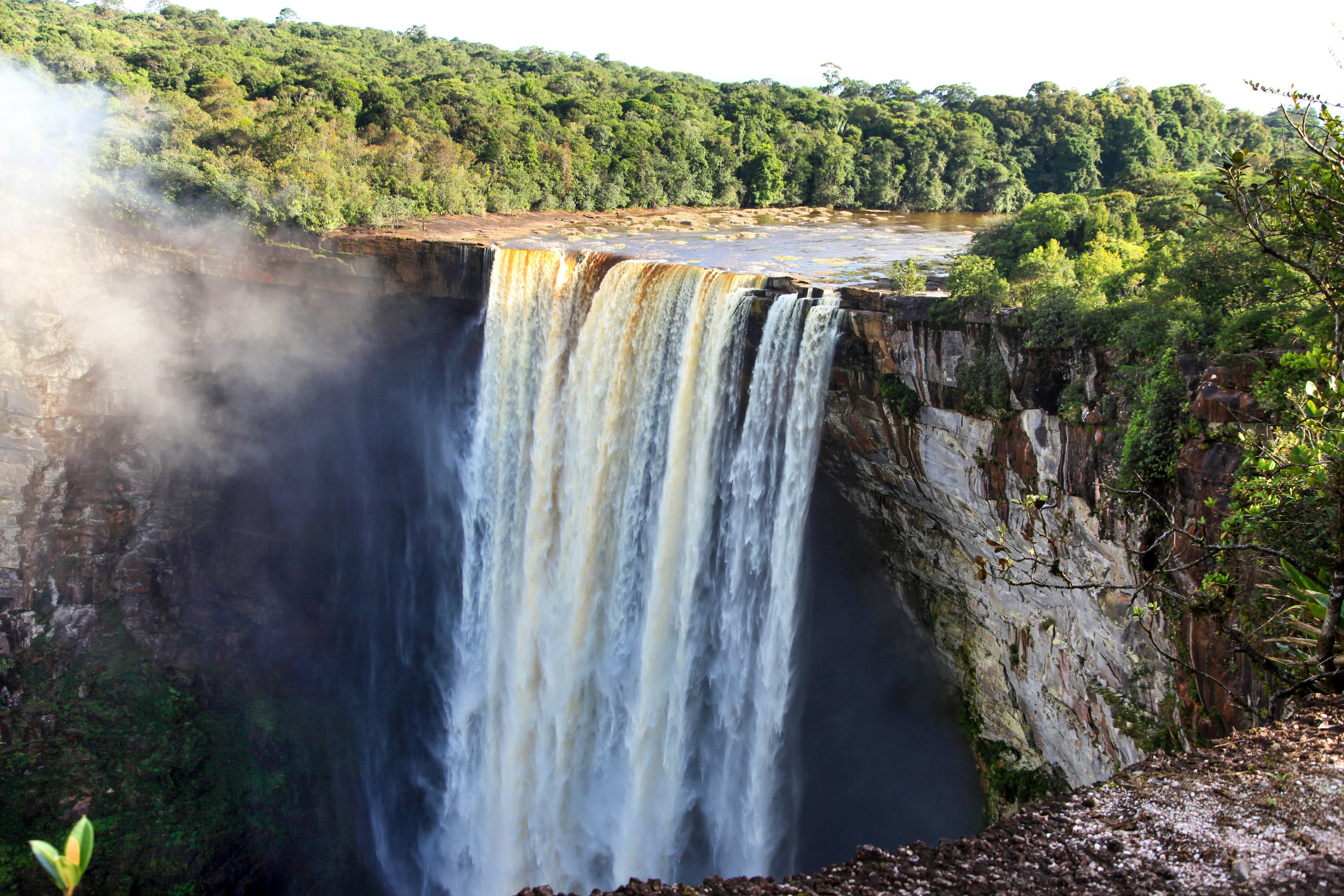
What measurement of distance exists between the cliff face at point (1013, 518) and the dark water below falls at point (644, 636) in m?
1.14

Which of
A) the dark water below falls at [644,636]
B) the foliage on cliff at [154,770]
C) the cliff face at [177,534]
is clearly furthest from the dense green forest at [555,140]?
the foliage on cliff at [154,770]

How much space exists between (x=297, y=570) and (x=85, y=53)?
24754mm

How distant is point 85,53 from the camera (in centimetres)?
3042

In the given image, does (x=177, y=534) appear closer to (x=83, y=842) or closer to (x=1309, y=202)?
(x=83, y=842)

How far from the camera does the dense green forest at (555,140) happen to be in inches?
882

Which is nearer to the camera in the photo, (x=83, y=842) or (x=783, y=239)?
(x=83, y=842)

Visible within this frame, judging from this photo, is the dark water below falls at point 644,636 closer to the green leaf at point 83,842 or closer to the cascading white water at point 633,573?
the cascading white water at point 633,573

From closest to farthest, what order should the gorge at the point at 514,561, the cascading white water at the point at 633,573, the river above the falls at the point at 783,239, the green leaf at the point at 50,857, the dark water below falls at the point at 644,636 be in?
the green leaf at the point at 50,857
the gorge at the point at 514,561
the cascading white water at the point at 633,573
the dark water below falls at the point at 644,636
the river above the falls at the point at 783,239

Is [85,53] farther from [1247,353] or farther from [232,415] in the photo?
[1247,353]

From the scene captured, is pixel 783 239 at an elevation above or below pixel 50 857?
above

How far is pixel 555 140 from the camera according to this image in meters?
28.6

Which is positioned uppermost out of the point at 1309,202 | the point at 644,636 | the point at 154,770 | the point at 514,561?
the point at 1309,202

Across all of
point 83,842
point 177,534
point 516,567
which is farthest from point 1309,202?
point 177,534

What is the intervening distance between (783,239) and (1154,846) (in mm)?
20926
